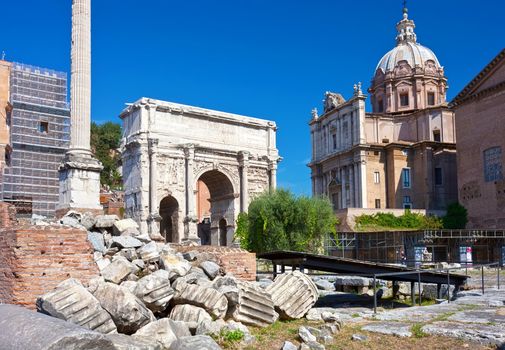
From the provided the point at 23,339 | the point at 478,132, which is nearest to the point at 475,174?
the point at 478,132

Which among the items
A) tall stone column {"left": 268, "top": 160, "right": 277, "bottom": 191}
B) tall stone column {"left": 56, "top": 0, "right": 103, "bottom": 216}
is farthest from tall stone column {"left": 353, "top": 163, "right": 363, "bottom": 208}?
tall stone column {"left": 56, "top": 0, "right": 103, "bottom": 216}

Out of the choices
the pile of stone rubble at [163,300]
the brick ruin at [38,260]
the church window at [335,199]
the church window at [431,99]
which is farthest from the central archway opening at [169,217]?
the brick ruin at [38,260]

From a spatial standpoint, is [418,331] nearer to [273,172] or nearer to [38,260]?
[38,260]

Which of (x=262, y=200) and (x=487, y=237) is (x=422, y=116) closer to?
Answer: (x=487, y=237)

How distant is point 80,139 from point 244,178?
72.9 ft

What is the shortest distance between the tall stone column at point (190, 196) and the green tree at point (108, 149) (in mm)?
22848

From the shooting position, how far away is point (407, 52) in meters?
56.7

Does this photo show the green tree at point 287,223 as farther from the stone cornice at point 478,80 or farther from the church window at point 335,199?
the church window at point 335,199

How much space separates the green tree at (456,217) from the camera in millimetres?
42000

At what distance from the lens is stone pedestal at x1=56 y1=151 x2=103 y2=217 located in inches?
693

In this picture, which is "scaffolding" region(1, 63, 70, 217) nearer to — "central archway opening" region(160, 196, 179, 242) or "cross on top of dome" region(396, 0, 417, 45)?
"central archway opening" region(160, 196, 179, 242)

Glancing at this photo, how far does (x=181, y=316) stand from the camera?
29.5 ft

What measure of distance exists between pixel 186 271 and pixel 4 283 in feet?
10.1

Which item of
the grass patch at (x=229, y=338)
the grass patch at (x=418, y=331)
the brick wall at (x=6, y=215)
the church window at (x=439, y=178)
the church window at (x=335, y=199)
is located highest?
the church window at (x=439, y=178)
